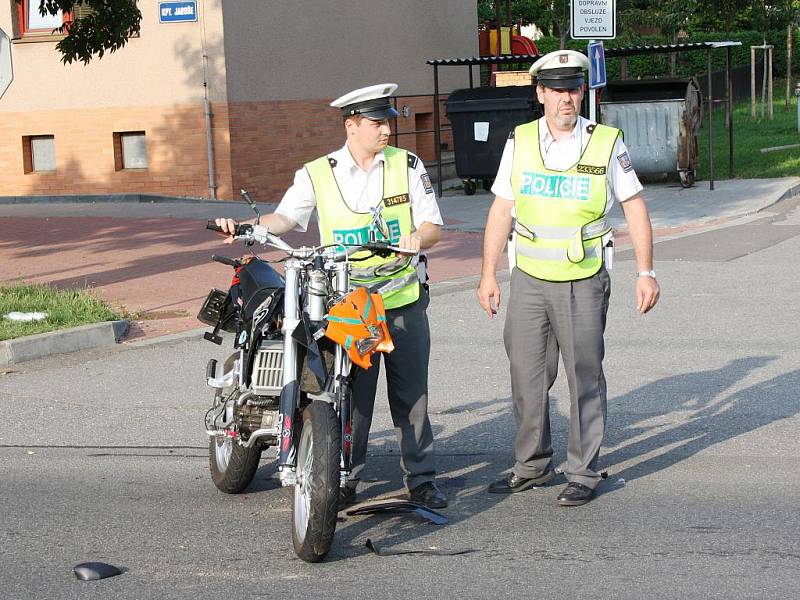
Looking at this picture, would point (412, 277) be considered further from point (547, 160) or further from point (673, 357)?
point (673, 357)

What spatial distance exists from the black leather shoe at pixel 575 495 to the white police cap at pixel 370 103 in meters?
1.76

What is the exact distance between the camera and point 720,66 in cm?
4616

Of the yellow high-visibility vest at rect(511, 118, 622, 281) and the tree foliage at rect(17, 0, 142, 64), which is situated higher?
the tree foliage at rect(17, 0, 142, 64)

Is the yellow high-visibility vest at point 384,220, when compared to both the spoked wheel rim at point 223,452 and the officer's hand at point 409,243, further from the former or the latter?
the spoked wheel rim at point 223,452

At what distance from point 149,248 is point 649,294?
9.84 meters

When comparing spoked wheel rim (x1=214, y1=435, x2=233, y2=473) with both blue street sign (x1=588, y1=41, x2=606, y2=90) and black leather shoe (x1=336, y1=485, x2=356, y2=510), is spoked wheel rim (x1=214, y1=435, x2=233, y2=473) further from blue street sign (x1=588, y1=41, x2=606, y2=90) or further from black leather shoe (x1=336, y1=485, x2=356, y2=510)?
blue street sign (x1=588, y1=41, x2=606, y2=90)

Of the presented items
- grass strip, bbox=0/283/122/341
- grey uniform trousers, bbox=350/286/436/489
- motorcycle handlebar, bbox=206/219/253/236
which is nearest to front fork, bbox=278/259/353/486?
motorcycle handlebar, bbox=206/219/253/236

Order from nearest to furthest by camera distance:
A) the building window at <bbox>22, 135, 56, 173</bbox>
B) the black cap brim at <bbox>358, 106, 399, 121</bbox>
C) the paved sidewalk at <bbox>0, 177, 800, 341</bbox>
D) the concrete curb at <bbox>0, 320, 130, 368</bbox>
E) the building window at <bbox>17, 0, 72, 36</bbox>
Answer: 1. the black cap brim at <bbox>358, 106, 399, 121</bbox>
2. the concrete curb at <bbox>0, 320, 130, 368</bbox>
3. the paved sidewalk at <bbox>0, 177, 800, 341</bbox>
4. the building window at <bbox>17, 0, 72, 36</bbox>
5. the building window at <bbox>22, 135, 56, 173</bbox>

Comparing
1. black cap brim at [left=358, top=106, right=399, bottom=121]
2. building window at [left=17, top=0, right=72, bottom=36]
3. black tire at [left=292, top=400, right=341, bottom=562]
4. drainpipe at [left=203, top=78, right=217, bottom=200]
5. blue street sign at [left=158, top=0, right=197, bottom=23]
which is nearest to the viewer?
black tire at [left=292, top=400, right=341, bottom=562]

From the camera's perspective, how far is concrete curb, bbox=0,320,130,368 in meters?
9.19

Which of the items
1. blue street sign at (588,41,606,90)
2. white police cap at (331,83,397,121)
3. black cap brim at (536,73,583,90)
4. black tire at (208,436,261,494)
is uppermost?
blue street sign at (588,41,606,90)

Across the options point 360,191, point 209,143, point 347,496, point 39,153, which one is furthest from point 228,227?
point 39,153

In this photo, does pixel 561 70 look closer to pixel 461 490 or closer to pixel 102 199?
pixel 461 490

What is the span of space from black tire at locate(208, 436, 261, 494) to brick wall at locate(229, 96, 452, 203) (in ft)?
43.5
